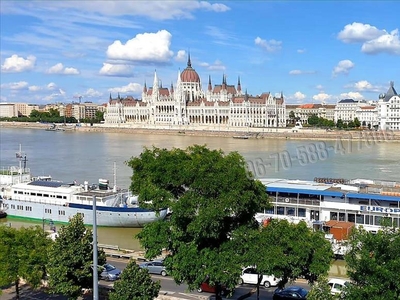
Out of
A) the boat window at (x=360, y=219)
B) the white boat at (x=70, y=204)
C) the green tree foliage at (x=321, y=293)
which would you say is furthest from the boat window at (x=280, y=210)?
the green tree foliage at (x=321, y=293)

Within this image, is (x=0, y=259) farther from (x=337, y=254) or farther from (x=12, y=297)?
(x=337, y=254)

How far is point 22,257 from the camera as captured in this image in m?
9.79

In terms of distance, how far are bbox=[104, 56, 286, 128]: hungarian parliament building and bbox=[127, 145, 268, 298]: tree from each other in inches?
3460

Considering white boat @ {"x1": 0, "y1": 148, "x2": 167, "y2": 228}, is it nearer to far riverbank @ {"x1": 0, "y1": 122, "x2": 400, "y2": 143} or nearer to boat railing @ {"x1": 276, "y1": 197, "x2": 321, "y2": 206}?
boat railing @ {"x1": 276, "y1": 197, "x2": 321, "y2": 206}

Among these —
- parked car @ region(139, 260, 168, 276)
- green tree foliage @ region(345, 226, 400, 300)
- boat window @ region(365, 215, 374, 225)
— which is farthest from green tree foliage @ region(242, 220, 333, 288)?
boat window @ region(365, 215, 374, 225)

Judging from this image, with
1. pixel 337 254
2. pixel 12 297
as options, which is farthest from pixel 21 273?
pixel 337 254

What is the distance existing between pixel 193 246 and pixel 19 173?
18.6 metres

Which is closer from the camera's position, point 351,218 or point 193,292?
point 193,292

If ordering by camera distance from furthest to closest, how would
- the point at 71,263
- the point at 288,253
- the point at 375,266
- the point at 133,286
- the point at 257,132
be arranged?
1. the point at 257,132
2. the point at 71,263
3. the point at 288,253
4. the point at 133,286
5. the point at 375,266

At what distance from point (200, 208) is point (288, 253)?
1.80m

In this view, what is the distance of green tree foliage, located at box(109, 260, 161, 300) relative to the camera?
8.28 m

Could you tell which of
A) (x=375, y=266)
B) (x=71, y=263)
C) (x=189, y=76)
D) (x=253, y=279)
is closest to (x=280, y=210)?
(x=253, y=279)

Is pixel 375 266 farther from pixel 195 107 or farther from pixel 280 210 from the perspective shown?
pixel 195 107

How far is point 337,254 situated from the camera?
14523 mm
